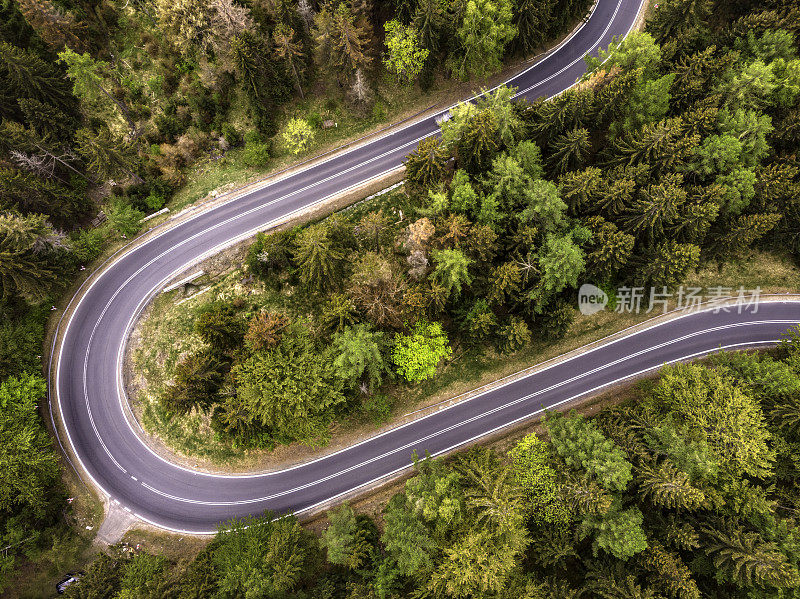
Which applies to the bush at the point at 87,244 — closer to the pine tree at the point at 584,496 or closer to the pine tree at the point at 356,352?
the pine tree at the point at 356,352

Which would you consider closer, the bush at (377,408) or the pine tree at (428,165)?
the pine tree at (428,165)

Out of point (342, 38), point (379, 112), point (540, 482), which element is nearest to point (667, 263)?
point (540, 482)

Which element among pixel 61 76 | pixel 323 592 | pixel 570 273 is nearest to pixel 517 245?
pixel 570 273

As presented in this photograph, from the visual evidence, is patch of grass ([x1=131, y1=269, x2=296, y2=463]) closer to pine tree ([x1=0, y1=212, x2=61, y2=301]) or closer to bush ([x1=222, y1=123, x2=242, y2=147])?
pine tree ([x1=0, y1=212, x2=61, y2=301])

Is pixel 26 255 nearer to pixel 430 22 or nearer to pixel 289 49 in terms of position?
pixel 289 49

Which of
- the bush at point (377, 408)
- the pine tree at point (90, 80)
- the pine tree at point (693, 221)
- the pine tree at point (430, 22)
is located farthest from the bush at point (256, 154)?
the pine tree at point (693, 221)
